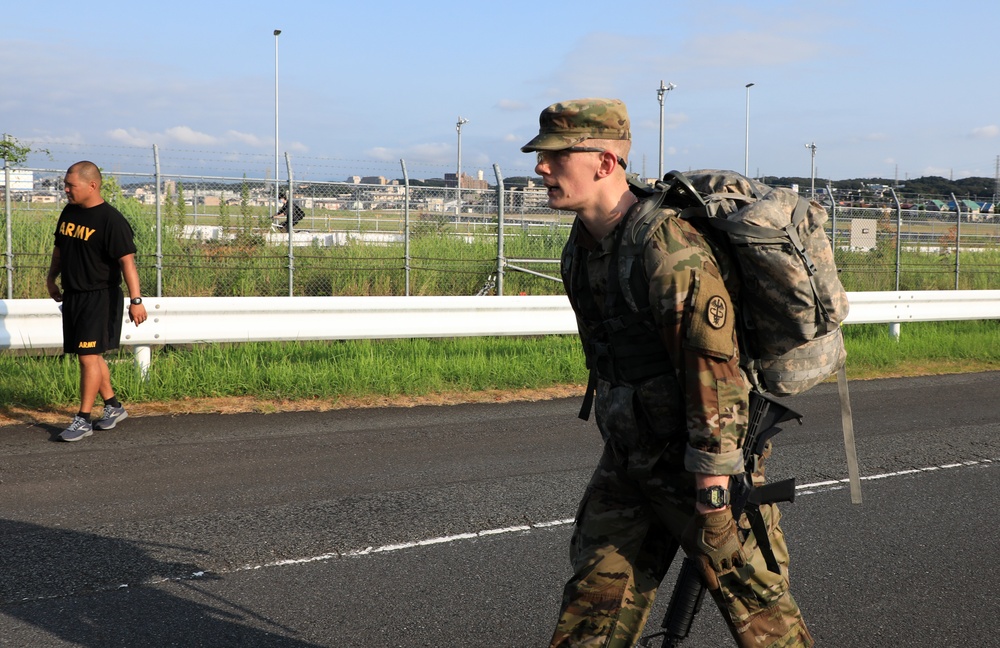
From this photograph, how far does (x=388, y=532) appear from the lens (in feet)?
16.7

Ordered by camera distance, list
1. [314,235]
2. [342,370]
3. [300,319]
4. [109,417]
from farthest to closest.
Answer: [314,235], [300,319], [342,370], [109,417]

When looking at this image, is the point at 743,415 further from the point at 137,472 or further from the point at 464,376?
the point at 464,376

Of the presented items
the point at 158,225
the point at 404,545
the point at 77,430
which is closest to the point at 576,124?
the point at 404,545

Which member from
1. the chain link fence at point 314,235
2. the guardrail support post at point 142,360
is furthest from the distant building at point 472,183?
the guardrail support post at point 142,360

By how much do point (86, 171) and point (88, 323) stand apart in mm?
1123

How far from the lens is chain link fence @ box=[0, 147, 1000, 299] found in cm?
1271

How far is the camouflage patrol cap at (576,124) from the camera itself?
270cm

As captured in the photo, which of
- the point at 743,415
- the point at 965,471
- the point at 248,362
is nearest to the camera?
the point at 743,415

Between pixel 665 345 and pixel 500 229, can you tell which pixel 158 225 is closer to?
pixel 500 229

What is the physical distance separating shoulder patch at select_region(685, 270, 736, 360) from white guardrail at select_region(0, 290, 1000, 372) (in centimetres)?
682

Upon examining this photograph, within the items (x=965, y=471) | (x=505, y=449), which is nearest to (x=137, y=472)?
(x=505, y=449)

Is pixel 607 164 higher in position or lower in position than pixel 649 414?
higher

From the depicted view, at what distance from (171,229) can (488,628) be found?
11.1 meters

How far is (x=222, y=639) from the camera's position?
381 cm
